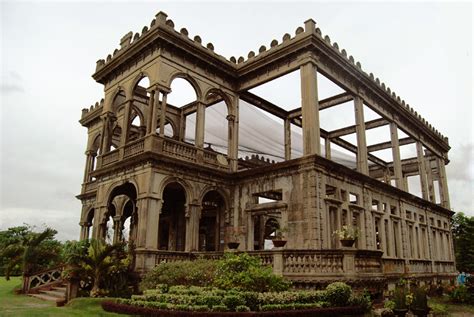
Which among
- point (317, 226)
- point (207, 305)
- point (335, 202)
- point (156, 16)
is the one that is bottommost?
point (207, 305)

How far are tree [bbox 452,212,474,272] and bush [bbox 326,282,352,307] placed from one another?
40.3m

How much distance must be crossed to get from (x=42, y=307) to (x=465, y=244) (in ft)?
160

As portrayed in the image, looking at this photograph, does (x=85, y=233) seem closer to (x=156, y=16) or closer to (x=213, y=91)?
(x=213, y=91)

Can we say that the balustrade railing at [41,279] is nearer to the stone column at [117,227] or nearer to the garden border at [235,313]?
the stone column at [117,227]

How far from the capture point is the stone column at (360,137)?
23234mm

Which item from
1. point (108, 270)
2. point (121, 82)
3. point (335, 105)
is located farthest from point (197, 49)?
point (108, 270)

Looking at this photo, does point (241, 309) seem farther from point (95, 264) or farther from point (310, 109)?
point (310, 109)

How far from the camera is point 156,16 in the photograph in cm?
1967

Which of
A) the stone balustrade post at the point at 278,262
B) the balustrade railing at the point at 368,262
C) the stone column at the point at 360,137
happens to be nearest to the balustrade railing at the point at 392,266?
the balustrade railing at the point at 368,262

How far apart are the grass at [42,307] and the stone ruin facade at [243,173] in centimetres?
312

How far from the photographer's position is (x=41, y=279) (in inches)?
780

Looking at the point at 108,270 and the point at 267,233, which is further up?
the point at 267,233

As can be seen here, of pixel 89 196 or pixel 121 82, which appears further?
pixel 89 196

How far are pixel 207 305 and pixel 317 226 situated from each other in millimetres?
7893
